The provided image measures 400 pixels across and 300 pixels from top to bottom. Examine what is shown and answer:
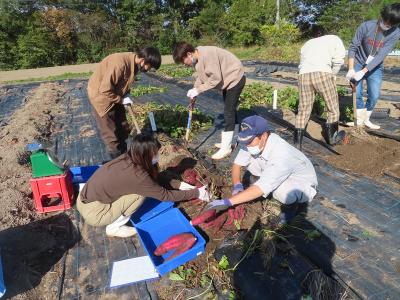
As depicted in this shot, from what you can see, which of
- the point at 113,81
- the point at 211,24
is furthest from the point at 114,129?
the point at 211,24

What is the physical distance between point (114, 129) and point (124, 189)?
1.55m

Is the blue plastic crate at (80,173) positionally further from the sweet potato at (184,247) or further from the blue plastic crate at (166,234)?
the sweet potato at (184,247)

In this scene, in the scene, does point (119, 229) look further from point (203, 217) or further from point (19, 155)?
point (19, 155)

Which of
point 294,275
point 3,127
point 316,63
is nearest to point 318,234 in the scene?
point 294,275

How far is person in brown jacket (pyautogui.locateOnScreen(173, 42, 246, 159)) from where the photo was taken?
367 centimetres

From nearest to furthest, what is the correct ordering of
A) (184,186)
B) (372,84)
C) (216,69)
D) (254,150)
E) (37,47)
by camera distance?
(254,150), (184,186), (216,69), (372,84), (37,47)

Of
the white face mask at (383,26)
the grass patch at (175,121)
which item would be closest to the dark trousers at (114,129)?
the grass patch at (175,121)

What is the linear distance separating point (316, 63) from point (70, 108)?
5988 millimetres

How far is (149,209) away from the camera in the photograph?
3.15 m

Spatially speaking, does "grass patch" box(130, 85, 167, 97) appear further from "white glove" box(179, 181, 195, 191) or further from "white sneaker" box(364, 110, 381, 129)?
"white glove" box(179, 181, 195, 191)

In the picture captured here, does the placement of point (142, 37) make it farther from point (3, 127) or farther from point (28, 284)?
point (28, 284)

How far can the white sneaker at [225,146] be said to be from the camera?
13.6ft

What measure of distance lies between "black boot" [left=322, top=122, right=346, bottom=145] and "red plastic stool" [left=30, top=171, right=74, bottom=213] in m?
3.38

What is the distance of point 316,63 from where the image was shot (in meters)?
3.96
